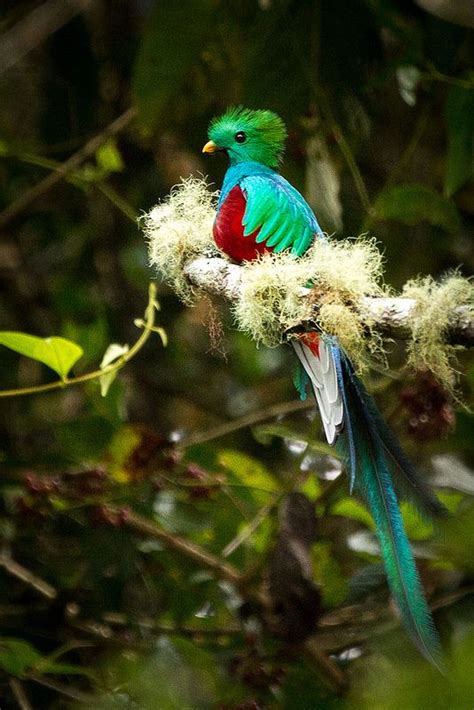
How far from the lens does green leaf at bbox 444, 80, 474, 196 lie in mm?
2449

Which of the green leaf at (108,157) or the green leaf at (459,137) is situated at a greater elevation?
the green leaf at (108,157)

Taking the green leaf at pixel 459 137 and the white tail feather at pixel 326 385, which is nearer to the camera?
the white tail feather at pixel 326 385

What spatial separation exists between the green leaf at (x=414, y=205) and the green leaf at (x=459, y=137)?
0.04 meters

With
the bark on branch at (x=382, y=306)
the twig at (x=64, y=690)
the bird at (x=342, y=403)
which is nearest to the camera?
the bark on branch at (x=382, y=306)

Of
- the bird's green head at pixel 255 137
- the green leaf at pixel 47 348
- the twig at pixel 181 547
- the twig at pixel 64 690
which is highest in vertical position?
the bird's green head at pixel 255 137

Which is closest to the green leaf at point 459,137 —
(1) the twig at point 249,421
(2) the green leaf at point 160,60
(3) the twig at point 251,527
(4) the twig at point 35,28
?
(2) the green leaf at point 160,60

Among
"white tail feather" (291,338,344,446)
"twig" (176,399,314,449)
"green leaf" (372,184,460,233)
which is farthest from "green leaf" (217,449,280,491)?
"white tail feather" (291,338,344,446)

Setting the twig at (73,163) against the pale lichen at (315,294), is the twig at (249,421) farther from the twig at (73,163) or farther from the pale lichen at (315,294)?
the pale lichen at (315,294)

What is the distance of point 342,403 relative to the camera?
5.36 feet

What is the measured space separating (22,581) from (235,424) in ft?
2.38

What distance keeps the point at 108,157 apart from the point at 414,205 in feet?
3.71

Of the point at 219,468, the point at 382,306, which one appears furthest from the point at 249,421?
the point at 382,306

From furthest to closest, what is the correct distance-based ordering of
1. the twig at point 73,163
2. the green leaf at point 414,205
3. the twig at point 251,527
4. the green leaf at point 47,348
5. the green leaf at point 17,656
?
the twig at point 73,163
the twig at point 251,527
the green leaf at point 414,205
the green leaf at point 17,656
the green leaf at point 47,348

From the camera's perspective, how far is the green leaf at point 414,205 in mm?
2432
